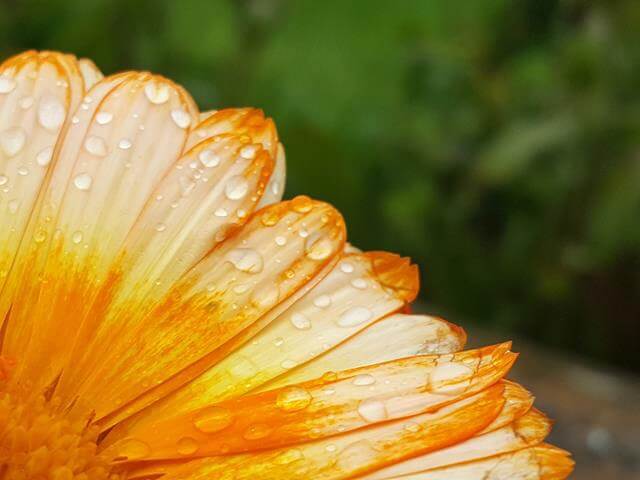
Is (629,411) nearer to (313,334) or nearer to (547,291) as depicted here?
(547,291)

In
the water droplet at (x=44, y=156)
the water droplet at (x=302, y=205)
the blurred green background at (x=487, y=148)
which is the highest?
the water droplet at (x=44, y=156)

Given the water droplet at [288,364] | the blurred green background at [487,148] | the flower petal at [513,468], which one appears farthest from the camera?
the blurred green background at [487,148]

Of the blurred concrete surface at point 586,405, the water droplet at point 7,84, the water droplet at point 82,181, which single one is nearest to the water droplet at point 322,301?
the water droplet at point 82,181

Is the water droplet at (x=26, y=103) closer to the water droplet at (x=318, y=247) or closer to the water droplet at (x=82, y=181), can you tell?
the water droplet at (x=82, y=181)

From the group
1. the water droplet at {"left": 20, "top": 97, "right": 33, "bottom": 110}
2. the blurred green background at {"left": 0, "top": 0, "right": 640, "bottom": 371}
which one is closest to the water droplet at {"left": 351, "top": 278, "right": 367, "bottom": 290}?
the water droplet at {"left": 20, "top": 97, "right": 33, "bottom": 110}

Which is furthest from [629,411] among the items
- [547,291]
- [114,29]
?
[114,29]

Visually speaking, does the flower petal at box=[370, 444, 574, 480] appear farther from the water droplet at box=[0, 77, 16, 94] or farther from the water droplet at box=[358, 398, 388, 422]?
the water droplet at box=[0, 77, 16, 94]

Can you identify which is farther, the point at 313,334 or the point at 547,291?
the point at 547,291
